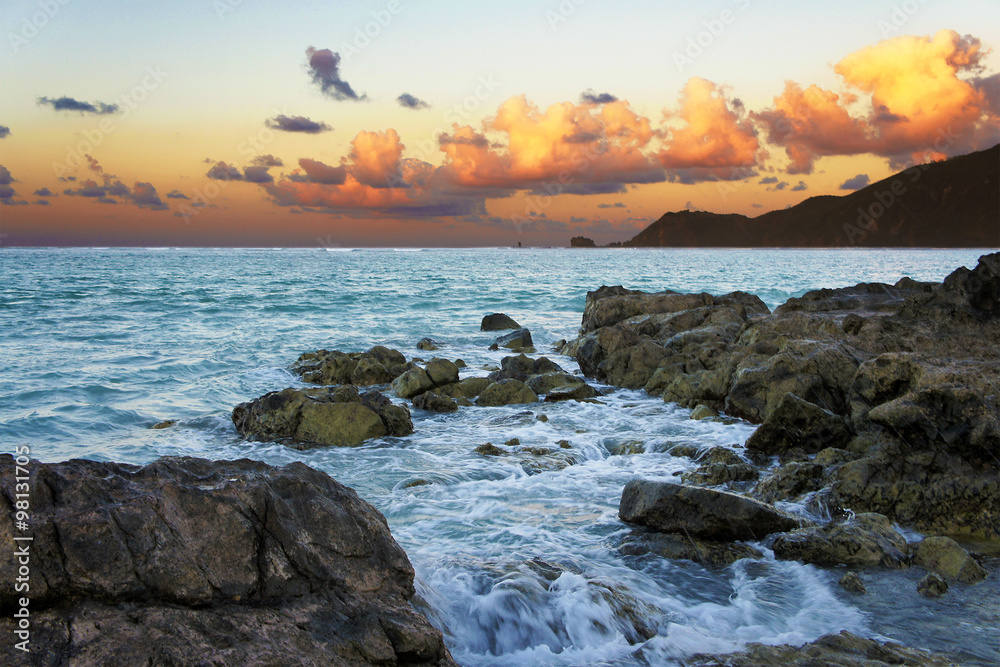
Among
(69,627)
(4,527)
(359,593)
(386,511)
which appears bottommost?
(386,511)

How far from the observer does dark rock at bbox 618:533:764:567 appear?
648cm

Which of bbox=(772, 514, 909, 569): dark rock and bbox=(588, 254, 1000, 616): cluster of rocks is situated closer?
bbox=(772, 514, 909, 569): dark rock

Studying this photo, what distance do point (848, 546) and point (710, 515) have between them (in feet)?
4.31

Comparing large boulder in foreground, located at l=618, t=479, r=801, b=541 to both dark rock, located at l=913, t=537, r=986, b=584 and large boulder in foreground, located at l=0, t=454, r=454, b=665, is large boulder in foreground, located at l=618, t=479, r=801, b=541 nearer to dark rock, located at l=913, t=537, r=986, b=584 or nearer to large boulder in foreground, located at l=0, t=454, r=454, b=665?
dark rock, located at l=913, t=537, r=986, b=584

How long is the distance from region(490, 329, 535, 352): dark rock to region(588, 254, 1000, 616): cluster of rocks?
730cm

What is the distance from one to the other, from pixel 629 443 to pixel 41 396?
12793mm

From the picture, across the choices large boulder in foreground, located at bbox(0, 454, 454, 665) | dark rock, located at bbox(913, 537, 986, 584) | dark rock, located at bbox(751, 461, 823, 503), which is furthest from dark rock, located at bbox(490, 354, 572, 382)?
large boulder in foreground, located at bbox(0, 454, 454, 665)

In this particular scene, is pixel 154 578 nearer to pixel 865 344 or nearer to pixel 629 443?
pixel 629 443

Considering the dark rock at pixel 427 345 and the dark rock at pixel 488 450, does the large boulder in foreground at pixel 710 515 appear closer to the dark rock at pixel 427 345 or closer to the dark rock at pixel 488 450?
the dark rock at pixel 488 450

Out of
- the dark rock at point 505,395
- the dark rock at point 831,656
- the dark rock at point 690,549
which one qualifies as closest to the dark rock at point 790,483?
the dark rock at point 690,549

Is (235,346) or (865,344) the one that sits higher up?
(865,344)

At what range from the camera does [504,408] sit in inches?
533

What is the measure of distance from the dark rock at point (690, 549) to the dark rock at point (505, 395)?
7.18 metres

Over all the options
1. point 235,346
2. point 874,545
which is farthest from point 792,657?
point 235,346
